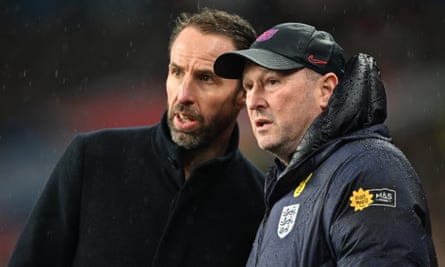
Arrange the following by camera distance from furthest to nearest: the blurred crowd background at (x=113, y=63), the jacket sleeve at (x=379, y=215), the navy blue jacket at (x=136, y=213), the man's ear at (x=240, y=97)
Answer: the blurred crowd background at (x=113, y=63), the man's ear at (x=240, y=97), the navy blue jacket at (x=136, y=213), the jacket sleeve at (x=379, y=215)

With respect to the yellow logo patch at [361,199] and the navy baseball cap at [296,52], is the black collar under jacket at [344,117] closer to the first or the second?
the navy baseball cap at [296,52]

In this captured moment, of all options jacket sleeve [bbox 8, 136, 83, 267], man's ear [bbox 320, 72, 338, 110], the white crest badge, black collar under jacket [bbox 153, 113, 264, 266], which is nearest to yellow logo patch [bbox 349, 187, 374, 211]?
the white crest badge

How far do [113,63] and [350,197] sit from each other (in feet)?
21.2

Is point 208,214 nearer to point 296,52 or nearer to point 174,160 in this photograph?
point 174,160

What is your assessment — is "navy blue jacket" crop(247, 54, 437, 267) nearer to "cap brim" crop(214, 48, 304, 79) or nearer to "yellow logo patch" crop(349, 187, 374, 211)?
"yellow logo patch" crop(349, 187, 374, 211)

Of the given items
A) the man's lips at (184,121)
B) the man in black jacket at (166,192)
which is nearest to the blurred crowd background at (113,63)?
the man in black jacket at (166,192)

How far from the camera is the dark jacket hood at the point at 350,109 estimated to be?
8.43ft

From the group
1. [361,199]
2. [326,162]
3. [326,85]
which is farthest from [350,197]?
[326,85]

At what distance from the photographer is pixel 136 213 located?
3.32m

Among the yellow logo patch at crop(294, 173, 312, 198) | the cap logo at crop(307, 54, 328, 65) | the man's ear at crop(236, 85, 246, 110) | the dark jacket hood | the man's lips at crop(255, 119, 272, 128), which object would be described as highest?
the cap logo at crop(307, 54, 328, 65)

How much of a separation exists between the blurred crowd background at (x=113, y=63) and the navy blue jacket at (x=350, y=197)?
16.6 feet

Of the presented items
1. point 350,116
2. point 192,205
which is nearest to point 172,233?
point 192,205

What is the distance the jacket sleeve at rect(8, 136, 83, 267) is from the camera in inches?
129

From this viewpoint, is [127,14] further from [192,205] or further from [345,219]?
[345,219]
